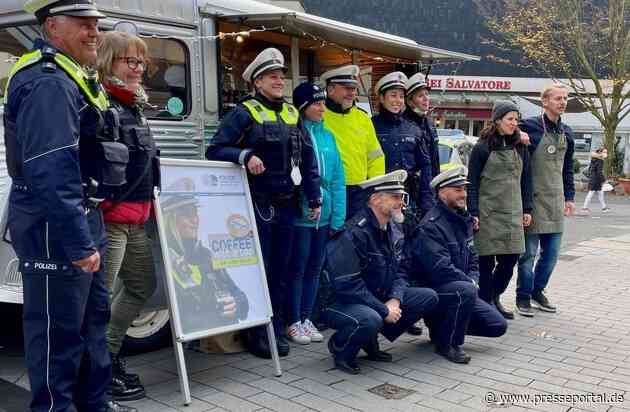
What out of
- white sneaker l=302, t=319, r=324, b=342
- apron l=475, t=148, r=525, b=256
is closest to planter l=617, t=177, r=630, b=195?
apron l=475, t=148, r=525, b=256

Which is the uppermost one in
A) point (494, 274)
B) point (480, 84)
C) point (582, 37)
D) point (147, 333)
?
point (582, 37)

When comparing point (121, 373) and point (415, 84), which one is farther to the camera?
point (415, 84)

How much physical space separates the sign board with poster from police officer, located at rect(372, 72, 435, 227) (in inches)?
65.7

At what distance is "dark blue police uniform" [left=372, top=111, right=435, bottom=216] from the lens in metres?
5.61

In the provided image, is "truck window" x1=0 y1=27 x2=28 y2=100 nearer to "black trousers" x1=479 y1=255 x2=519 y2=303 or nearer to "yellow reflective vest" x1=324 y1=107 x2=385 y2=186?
"yellow reflective vest" x1=324 y1=107 x2=385 y2=186

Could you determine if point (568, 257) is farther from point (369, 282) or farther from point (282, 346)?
point (282, 346)

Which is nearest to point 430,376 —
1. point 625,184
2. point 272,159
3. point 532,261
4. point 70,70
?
point 272,159

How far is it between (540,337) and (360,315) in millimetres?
2098

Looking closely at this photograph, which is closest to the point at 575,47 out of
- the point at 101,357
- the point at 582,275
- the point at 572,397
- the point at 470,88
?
the point at 470,88

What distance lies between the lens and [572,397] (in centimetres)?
412

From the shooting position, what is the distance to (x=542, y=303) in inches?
255

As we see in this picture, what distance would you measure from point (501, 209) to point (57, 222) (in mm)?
4122

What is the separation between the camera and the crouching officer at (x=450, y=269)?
4746 millimetres

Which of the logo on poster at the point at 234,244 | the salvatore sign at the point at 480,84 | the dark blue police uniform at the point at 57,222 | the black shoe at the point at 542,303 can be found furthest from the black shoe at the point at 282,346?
the salvatore sign at the point at 480,84
